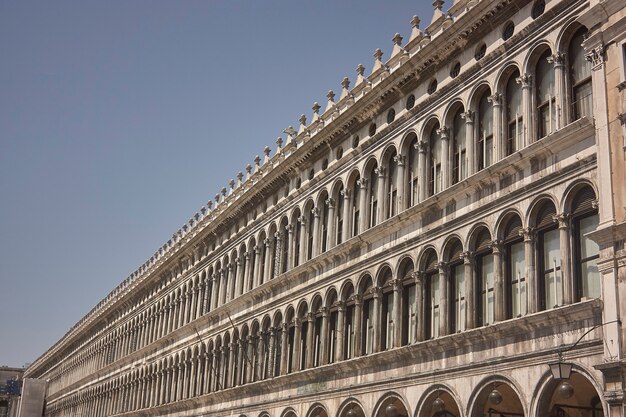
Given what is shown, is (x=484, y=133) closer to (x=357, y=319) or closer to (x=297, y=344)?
(x=357, y=319)

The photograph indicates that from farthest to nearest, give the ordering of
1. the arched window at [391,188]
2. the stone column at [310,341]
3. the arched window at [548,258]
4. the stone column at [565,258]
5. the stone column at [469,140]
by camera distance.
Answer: the stone column at [310,341], the arched window at [391,188], the stone column at [469,140], the arched window at [548,258], the stone column at [565,258]

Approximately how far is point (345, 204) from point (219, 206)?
15.6m

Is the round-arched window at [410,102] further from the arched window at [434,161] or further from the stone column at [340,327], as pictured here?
the stone column at [340,327]

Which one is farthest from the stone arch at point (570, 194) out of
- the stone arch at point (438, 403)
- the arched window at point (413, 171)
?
the arched window at point (413, 171)

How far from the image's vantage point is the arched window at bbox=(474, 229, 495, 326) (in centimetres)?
2295

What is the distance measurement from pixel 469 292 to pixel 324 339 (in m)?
8.99

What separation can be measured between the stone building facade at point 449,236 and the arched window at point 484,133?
0.21ft

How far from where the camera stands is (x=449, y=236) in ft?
80.7

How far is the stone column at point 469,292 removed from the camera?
23.2 m

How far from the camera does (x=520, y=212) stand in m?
21.9

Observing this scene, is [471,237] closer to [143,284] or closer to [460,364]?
[460,364]

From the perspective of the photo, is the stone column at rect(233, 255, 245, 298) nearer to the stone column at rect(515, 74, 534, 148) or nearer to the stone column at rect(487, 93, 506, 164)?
the stone column at rect(487, 93, 506, 164)

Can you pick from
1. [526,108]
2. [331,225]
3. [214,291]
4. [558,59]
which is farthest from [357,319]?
[214,291]

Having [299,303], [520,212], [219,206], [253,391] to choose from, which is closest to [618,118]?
[520,212]
